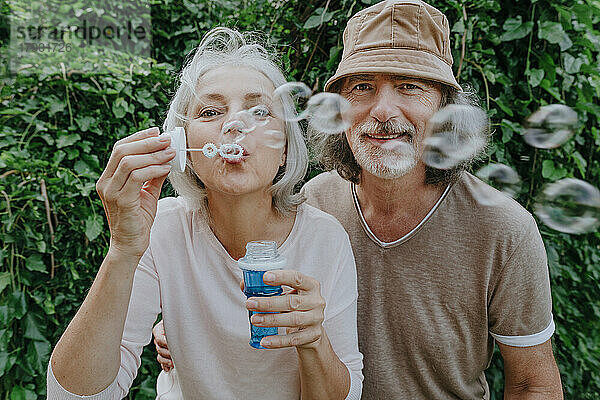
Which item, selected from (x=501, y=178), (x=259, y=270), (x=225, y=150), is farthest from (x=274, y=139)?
(x=501, y=178)

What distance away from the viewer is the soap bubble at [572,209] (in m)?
1.56

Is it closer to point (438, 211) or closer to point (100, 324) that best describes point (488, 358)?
point (438, 211)

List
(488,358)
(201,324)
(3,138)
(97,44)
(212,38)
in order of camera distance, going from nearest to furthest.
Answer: (201,324) < (212,38) < (488,358) < (3,138) < (97,44)

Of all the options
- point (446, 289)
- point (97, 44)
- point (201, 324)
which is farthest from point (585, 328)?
point (97, 44)

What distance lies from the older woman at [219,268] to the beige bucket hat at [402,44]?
10.1 inches

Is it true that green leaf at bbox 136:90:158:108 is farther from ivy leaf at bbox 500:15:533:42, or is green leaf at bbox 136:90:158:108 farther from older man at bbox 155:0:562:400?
ivy leaf at bbox 500:15:533:42

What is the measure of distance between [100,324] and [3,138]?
1373 millimetres

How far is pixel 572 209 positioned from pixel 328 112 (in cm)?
79

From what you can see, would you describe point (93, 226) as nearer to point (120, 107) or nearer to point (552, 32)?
point (120, 107)

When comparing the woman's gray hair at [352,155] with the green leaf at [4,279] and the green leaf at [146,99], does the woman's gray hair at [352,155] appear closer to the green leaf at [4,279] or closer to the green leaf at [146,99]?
the green leaf at [146,99]

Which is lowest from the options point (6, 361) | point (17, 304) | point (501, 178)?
point (6, 361)

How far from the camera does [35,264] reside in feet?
6.87

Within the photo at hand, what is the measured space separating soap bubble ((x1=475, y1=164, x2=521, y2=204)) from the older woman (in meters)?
0.61

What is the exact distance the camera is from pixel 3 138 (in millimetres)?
2152
